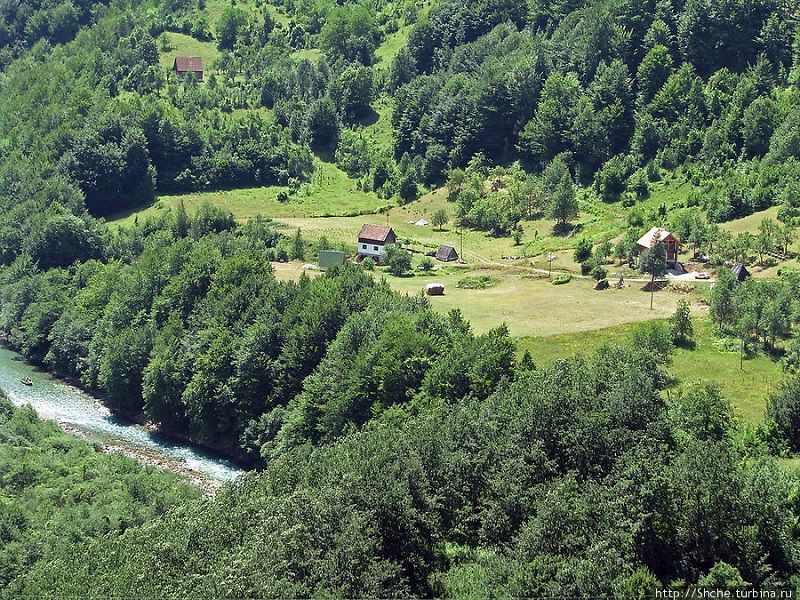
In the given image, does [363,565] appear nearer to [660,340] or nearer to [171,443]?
[660,340]

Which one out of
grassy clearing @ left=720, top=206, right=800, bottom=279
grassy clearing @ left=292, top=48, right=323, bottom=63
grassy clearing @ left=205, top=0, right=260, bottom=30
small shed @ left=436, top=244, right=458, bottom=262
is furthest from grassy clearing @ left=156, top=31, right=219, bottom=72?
grassy clearing @ left=720, top=206, right=800, bottom=279

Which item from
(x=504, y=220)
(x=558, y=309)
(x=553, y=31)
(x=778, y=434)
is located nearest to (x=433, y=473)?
(x=778, y=434)

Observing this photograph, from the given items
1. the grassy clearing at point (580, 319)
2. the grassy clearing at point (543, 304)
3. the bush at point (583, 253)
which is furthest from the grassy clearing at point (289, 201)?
the bush at point (583, 253)

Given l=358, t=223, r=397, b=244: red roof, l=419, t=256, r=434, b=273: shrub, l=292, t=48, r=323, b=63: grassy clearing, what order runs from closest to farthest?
l=419, t=256, r=434, b=273: shrub → l=358, t=223, r=397, b=244: red roof → l=292, t=48, r=323, b=63: grassy clearing

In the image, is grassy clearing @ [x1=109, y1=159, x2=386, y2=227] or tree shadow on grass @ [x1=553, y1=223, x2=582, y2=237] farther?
grassy clearing @ [x1=109, y1=159, x2=386, y2=227]

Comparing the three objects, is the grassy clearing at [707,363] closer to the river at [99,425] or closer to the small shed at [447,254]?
the river at [99,425]

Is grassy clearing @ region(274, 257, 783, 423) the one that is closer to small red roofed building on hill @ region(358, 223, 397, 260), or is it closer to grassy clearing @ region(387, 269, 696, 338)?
grassy clearing @ region(387, 269, 696, 338)
